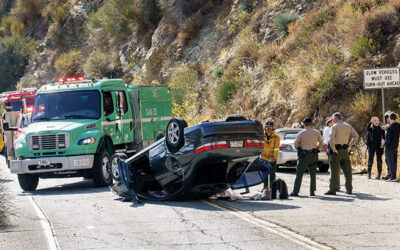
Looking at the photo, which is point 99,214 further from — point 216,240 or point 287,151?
point 287,151

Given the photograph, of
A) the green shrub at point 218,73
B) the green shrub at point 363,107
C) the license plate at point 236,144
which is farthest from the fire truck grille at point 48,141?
the green shrub at point 218,73

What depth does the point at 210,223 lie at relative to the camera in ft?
34.1

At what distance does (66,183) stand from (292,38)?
49.0 ft

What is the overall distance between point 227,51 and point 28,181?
21404 millimetres

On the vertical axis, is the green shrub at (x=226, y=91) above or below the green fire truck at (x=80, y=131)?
above

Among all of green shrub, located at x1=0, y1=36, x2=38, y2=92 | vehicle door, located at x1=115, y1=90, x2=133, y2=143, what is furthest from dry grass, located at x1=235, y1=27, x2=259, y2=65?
green shrub, located at x1=0, y1=36, x2=38, y2=92

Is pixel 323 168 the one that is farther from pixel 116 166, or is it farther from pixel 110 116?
pixel 116 166

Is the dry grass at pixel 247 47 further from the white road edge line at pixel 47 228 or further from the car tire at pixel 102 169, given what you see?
the white road edge line at pixel 47 228

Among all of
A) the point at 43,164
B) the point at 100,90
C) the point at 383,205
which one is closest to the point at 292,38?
the point at 100,90

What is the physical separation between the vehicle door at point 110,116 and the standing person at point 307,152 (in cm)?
580

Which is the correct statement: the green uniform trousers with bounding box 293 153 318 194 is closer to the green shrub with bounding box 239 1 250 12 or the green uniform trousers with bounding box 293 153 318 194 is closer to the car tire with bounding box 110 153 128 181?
the car tire with bounding box 110 153 128 181

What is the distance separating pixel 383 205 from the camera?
1218 cm

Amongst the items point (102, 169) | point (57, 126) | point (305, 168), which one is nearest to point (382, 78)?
point (305, 168)

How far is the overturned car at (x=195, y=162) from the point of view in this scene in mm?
12141
